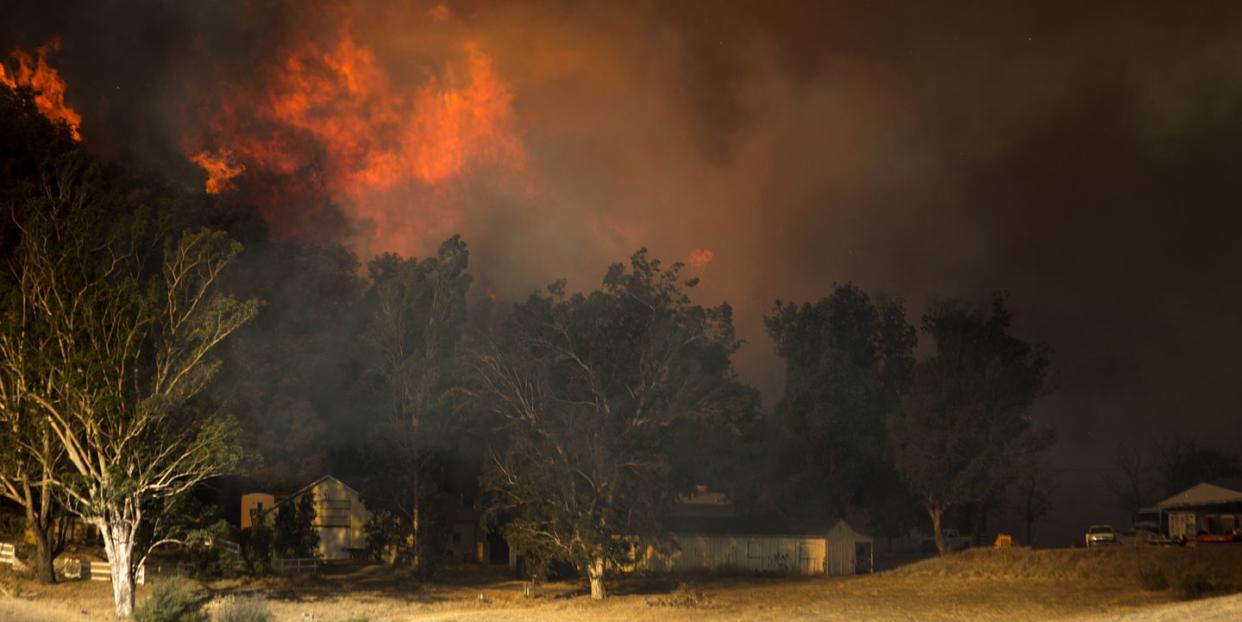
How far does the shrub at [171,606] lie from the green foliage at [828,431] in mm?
58490

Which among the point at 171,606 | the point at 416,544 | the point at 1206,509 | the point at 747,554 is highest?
the point at 171,606

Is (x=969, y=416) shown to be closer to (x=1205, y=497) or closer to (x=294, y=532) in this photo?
(x=1205, y=497)

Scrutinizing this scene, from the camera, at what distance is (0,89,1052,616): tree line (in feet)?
133

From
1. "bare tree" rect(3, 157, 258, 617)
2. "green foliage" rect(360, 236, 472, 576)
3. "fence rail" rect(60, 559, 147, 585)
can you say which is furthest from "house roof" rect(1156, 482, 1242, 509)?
"fence rail" rect(60, 559, 147, 585)

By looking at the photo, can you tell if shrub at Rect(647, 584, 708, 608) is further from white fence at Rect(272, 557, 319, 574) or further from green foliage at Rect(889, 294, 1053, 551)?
green foliage at Rect(889, 294, 1053, 551)

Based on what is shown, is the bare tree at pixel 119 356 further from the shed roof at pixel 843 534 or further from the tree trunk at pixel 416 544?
the shed roof at pixel 843 534

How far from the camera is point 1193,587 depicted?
4378 cm

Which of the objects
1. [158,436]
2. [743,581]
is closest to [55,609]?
[158,436]

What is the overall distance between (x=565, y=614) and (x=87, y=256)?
73.0ft

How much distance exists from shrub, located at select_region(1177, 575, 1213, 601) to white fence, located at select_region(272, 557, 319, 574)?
40915mm

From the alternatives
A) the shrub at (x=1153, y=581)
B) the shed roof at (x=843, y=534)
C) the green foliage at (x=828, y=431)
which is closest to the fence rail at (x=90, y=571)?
the shed roof at (x=843, y=534)

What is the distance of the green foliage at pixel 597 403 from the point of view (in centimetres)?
5356

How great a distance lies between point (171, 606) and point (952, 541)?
73498mm

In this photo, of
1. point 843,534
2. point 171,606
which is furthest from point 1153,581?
point 171,606
